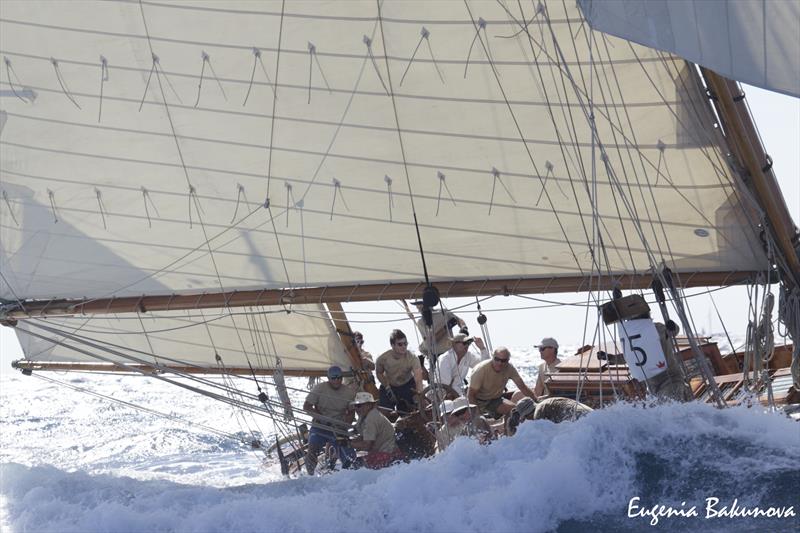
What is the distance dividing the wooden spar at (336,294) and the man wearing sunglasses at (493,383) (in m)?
0.66

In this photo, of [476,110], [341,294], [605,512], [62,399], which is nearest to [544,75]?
[476,110]

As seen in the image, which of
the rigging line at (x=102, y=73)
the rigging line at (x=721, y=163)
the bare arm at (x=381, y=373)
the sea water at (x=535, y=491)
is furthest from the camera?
the bare arm at (x=381, y=373)

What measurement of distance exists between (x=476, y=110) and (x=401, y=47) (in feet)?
2.89

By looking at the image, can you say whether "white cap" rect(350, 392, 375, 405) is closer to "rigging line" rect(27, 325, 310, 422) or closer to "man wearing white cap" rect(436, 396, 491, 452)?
"man wearing white cap" rect(436, 396, 491, 452)

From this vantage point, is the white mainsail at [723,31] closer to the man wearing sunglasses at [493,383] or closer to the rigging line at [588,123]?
the rigging line at [588,123]

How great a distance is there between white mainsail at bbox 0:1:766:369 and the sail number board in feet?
3.12

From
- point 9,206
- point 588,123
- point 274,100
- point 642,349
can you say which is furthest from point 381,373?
point 9,206

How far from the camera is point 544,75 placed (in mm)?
12086

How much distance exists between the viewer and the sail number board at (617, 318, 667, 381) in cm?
1114

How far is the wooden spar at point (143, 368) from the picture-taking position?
15477mm

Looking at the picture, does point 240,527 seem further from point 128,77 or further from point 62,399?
point 62,399

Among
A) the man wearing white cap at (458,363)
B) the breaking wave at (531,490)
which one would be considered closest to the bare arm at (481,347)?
the man wearing white cap at (458,363)

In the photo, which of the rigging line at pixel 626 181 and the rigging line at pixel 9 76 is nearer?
the rigging line at pixel 626 181

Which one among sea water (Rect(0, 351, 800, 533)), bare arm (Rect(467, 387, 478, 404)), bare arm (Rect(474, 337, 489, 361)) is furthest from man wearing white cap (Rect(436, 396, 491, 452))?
bare arm (Rect(474, 337, 489, 361))
